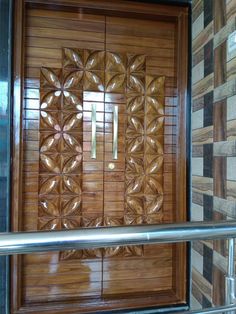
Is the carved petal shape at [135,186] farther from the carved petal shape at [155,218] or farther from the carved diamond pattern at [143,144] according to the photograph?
the carved petal shape at [155,218]

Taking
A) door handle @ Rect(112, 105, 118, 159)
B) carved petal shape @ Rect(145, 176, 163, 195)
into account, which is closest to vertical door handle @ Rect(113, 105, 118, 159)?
door handle @ Rect(112, 105, 118, 159)

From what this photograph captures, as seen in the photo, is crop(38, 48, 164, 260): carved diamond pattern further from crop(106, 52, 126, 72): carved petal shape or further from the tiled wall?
the tiled wall

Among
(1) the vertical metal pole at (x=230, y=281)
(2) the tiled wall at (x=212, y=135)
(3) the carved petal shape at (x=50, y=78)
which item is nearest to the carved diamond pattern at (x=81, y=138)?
(3) the carved petal shape at (x=50, y=78)

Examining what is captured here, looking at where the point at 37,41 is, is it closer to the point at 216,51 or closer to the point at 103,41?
the point at 103,41

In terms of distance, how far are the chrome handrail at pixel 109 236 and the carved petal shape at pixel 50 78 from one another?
1.56 m

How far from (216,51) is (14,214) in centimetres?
170

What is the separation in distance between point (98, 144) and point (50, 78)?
58 cm

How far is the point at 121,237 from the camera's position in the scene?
2.26 ft

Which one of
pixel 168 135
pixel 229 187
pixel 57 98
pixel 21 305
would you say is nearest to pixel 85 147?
pixel 57 98

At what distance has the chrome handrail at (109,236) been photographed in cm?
63

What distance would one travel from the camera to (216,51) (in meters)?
1.79

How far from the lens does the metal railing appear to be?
2.08 feet

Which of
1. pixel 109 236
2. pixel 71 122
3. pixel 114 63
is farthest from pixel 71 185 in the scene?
pixel 109 236

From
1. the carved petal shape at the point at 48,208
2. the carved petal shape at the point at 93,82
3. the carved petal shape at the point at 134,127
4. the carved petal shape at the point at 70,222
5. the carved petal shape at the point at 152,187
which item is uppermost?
the carved petal shape at the point at 93,82
